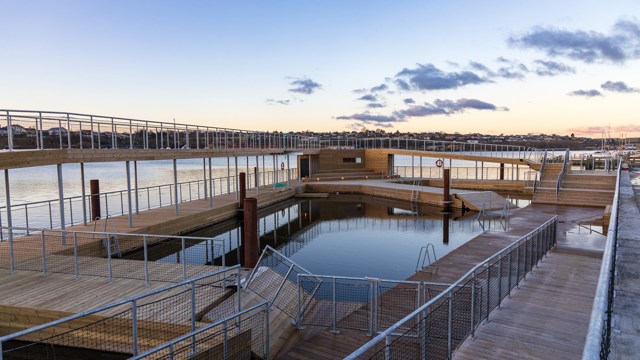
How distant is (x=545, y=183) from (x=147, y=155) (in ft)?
73.3

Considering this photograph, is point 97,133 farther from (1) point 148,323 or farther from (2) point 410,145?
(2) point 410,145

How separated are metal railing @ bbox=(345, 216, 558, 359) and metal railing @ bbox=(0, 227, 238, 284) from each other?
4831 mm

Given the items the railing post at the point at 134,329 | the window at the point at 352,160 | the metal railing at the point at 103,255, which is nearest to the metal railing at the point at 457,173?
the window at the point at 352,160

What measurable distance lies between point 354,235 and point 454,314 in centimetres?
1543

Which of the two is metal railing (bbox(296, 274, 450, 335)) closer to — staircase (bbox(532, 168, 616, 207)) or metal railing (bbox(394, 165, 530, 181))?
staircase (bbox(532, 168, 616, 207))

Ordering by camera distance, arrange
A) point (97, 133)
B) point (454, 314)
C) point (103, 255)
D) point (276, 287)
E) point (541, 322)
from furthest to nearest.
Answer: point (97, 133) → point (103, 255) → point (276, 287) → point (541, 322) → point (454, 314)

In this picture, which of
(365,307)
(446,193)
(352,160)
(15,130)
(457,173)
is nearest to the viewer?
(365,307)

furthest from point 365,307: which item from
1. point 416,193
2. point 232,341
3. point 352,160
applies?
point 352,160

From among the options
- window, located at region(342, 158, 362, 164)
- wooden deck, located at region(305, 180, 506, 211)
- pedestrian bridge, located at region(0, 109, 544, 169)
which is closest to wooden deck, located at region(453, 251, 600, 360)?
pedestrian bridge, located at region(0, 109, 544, 169)

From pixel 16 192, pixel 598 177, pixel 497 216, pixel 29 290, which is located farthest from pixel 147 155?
pixel 16 192

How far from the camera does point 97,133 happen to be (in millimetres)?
16812

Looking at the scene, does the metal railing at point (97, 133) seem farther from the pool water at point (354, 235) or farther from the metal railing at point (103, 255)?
the pool water at point (354, 235)

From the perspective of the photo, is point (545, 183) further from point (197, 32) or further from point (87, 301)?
point (197, 32)

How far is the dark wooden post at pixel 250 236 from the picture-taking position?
13438 mm
